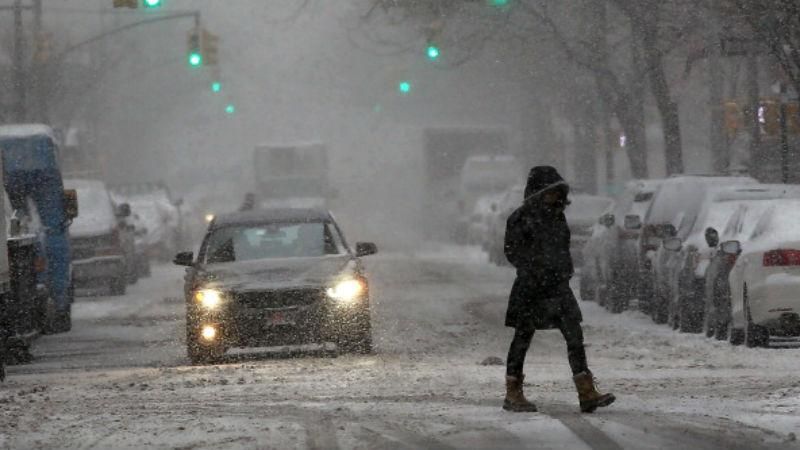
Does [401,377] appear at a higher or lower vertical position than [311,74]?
lower

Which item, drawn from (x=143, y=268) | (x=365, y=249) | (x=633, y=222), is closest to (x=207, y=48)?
(x=143, y=268)

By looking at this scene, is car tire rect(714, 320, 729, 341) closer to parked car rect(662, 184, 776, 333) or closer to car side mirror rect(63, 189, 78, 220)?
parked car rect(662, 184, 776, 333)

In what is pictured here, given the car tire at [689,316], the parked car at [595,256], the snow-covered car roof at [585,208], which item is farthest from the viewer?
the snow-covered car roof at [585,208]

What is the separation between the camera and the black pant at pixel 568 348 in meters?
12.6

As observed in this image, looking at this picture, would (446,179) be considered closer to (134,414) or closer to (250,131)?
(134,414)

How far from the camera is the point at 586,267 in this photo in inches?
1142

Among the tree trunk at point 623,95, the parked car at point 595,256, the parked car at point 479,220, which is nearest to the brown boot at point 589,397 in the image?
the parked car at point 595,256

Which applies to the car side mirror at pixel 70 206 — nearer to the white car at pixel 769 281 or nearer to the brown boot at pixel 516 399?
the white car at pixel 769 281

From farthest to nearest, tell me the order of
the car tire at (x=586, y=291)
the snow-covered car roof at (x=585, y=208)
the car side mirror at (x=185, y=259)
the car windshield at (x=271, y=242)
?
the snow-covered car roof at (x=585, y=208)
the car tire at (x=586, y=291)
the car windshield at (x=271, y=242)
the car side mirror at (x=185, y=259)

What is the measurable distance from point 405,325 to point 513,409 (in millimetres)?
10956

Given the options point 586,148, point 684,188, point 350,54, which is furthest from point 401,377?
point 350,54

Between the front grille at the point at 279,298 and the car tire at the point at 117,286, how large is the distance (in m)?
15.5

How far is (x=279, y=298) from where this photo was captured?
59.9 ft

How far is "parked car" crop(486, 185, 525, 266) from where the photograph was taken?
134 ft
